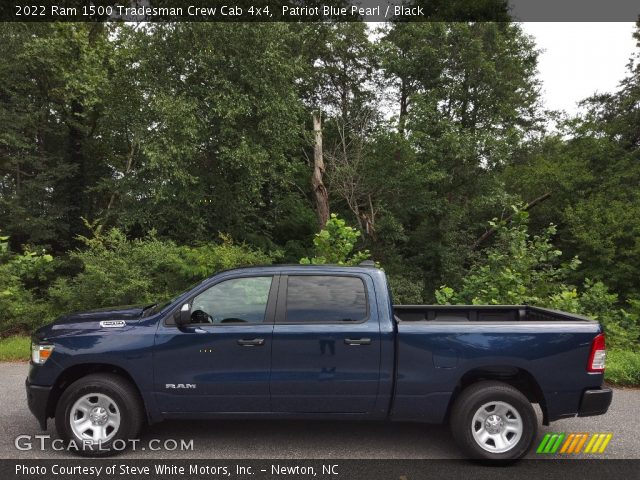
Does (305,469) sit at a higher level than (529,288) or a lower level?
lower

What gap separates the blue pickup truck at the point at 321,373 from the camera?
3.95m

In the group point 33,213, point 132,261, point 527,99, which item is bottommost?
point 132,261

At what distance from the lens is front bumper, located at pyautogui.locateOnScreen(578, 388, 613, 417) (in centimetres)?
391

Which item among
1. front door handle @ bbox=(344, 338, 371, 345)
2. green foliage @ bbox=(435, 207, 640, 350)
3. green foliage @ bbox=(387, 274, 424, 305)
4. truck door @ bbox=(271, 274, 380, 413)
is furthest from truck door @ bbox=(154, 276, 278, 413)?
green foliage @ bbox=(387, 274, 424, 305)

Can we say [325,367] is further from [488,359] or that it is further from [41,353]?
[41,353]

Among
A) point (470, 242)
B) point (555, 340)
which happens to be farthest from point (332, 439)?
point (470, 242)

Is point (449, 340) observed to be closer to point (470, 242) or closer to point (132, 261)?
point (132, 261)

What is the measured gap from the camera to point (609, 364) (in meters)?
6.59

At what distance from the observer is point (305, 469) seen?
380cm

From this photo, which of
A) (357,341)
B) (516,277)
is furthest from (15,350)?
(516,277)

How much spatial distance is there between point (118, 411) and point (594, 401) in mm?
4191

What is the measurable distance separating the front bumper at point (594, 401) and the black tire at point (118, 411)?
393cm

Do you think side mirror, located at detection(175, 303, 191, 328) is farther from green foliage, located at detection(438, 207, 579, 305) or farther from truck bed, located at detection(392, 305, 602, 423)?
green foliage, located at detection(438, 207, 579, 305)

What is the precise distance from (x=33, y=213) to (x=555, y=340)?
19.5 metres
